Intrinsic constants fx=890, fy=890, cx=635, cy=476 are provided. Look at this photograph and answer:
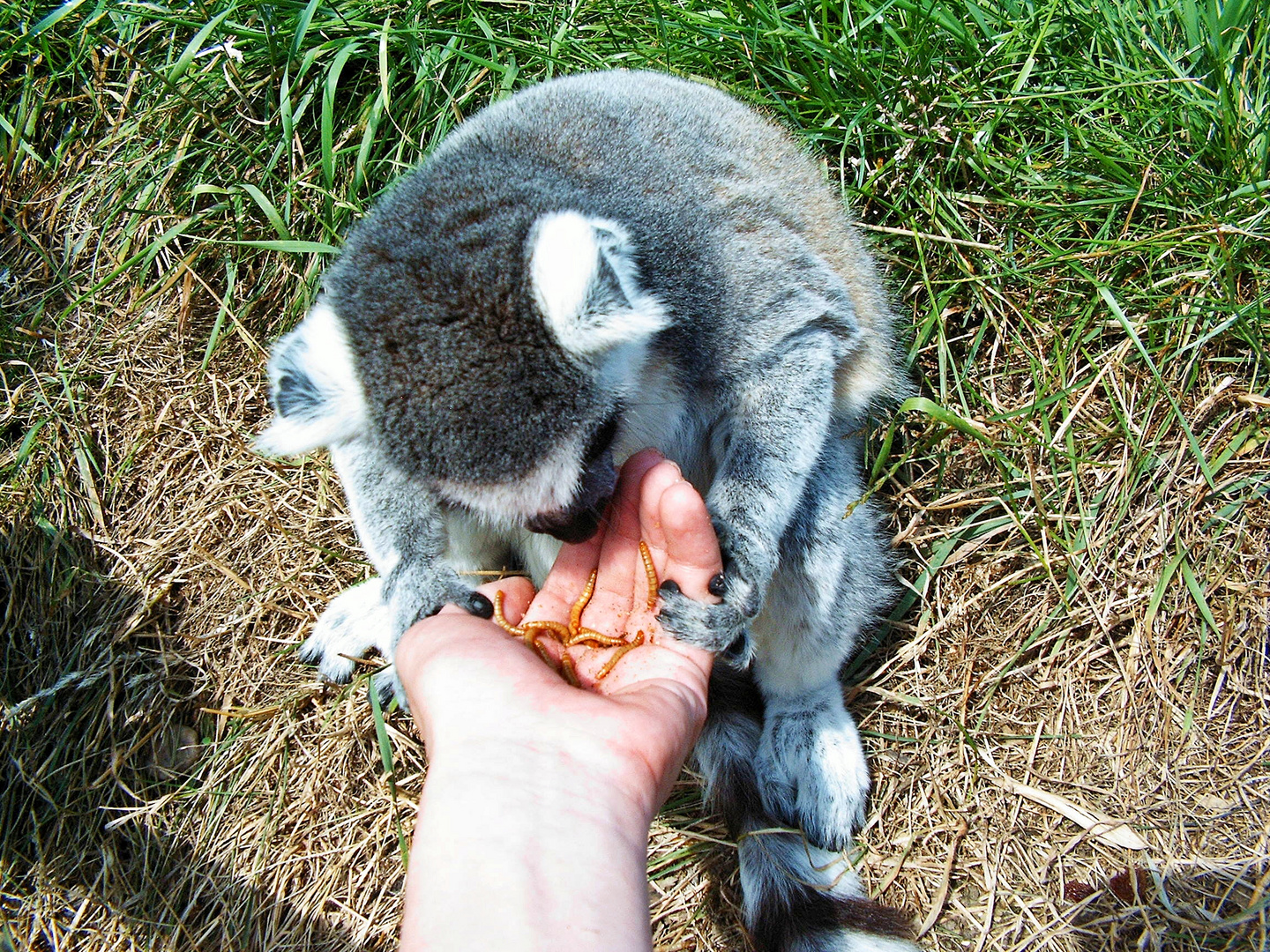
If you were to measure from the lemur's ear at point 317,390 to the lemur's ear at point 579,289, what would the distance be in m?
0.66

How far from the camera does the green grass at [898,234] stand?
11.8 feet

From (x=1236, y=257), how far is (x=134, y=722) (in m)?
5.13

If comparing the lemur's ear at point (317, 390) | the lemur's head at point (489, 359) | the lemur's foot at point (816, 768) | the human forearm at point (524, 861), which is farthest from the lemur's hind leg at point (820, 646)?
the lemur's ear at point (317, 390)

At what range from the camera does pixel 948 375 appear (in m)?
4.05

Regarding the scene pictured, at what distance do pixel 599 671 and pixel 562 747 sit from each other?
0.65 meters

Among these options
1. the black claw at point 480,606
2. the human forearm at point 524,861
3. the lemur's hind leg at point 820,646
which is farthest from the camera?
the lemur's hind leg at point 820,646

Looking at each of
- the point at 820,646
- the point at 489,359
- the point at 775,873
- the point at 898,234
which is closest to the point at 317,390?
the point at 489,359

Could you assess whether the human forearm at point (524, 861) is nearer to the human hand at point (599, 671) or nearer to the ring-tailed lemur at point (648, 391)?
the human hand at point (599, 671)

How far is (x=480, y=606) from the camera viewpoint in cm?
310

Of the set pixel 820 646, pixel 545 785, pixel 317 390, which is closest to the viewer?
pixel 545 785

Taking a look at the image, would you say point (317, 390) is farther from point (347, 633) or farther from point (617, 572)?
point (347, 633)

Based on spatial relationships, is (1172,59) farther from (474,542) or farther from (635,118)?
(474,542)

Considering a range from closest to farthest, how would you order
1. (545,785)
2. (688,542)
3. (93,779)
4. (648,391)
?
(545,785), (688,542), (648,391), (93,779)

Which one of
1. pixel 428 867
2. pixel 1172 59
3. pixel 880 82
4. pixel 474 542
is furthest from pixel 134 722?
pixel 1172 59
